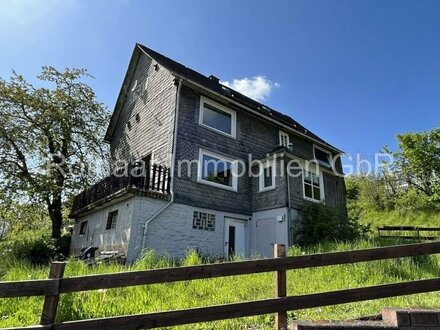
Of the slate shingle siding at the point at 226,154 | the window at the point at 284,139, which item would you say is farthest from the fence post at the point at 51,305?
the window at the point at 284,139

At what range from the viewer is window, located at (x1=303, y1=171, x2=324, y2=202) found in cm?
1495

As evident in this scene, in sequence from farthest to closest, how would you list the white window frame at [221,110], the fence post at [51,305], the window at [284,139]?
the window at [284,139], the white window frame at [221,110], the fence post at [51,305]

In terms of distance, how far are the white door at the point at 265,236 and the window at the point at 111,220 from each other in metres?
6.27

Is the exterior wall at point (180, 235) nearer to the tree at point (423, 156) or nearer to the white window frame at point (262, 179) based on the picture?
the white window frame at point (262, 179)

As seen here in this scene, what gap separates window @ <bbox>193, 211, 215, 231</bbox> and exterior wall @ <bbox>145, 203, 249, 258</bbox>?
0.48ft

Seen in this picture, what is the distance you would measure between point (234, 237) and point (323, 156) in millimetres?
9586

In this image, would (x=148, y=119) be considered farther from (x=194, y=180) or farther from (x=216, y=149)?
(x=194, y=180)

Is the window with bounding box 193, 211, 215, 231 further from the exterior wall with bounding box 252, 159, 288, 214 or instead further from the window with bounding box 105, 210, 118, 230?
the window with bounding box 105, 210, 118, 230

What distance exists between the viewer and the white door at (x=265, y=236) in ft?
43.5

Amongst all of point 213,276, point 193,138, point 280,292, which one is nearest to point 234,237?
point 193,138

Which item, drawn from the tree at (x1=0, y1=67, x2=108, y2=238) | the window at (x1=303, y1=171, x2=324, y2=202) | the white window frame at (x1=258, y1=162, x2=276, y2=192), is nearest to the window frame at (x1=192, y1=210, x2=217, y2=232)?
the white window frame at (x1=258, y1=162, x2=276, y2=192)

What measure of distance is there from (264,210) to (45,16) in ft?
36.3

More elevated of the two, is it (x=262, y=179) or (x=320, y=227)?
(x=262, y=179)

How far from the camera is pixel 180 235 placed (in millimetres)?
11859
